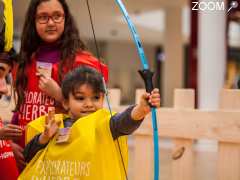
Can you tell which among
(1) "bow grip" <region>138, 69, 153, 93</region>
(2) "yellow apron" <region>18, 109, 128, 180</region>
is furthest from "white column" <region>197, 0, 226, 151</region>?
(1) "bow grip" <region>138, 69, 153, 93</region>

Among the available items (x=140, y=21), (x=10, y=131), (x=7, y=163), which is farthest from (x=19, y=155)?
(x=140, y=21)

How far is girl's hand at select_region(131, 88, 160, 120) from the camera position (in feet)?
3.43

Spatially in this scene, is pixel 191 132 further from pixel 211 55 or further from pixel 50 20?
→ pixel 211 55

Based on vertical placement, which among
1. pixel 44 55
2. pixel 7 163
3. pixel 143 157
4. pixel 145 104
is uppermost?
pixel 44 55

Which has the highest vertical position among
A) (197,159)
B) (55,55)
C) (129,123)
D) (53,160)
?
(55,55)

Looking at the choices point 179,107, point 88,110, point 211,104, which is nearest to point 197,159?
point 179,107

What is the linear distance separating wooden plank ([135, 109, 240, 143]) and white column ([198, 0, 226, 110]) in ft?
7.80

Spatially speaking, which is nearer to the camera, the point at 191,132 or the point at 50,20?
the point at 50,20

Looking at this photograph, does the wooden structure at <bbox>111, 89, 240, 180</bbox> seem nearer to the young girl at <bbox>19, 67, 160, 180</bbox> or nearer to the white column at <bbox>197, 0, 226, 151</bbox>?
the young girl at <bbox>19, 67, 160, 180</bbox>

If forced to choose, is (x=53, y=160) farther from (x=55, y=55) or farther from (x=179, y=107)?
(x=179, y=107)

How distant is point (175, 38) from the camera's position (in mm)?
10836

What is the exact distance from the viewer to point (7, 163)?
4.75 feet

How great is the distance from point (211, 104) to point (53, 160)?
392 centimetres

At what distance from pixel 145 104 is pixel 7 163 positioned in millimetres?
578
